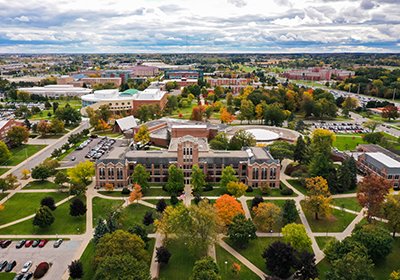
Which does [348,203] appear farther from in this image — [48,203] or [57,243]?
[48,203]

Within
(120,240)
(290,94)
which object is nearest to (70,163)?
(120,240)

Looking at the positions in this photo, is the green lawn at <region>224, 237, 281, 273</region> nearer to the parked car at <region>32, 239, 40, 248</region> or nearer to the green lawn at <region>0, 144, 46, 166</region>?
the parked car at <region>32, 239, 40, 248</region>

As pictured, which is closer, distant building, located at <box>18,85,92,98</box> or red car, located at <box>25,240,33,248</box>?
red car, located at <box>25,240,33,248</box>

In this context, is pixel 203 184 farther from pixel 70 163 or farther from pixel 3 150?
pixel 3 150

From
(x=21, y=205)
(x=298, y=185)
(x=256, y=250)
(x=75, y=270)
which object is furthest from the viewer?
(x=298, y=185)

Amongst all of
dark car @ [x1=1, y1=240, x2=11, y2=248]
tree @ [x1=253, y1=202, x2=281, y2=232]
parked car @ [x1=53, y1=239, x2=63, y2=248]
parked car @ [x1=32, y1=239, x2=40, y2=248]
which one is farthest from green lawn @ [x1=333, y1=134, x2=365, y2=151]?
dark car @ [x1=1, y1=240, x2=11, y2=248]

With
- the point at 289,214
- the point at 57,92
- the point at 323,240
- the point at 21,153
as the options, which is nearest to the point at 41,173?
the point at 21,153
